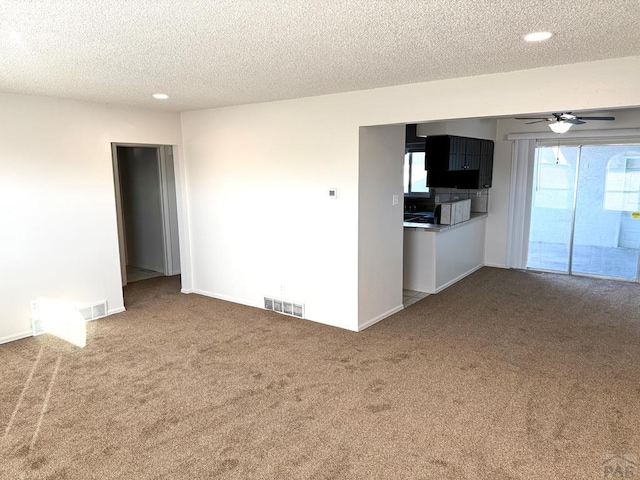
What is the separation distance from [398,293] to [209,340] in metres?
2.13

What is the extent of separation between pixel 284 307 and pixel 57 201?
2.53 metres

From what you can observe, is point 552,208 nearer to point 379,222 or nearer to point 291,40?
point 379,222

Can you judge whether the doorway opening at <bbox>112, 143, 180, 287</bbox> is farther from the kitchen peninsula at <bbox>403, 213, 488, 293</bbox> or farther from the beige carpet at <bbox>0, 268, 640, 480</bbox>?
the kitchen peninsula at <bbox>403, 213, 488, 293</bbox>

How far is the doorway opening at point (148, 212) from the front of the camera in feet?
22.0

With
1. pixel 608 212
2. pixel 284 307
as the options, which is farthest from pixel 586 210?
pixel 284 307

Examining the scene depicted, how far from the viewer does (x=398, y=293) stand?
506cm

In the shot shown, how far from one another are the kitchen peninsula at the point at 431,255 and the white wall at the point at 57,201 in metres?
3.53

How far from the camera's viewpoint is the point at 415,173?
770cm

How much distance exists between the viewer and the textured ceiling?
6.52ft

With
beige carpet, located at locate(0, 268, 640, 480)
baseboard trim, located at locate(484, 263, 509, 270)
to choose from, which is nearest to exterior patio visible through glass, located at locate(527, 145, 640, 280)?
baseboard trim, located at locate(484, 263, 509, 270)

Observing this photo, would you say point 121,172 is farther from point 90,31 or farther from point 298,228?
point 90,31

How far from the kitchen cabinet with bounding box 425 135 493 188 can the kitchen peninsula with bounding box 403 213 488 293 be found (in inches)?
30.0

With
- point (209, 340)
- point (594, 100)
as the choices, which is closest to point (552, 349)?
point (594, 100)

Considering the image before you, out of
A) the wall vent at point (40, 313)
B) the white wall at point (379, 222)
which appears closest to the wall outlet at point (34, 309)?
the wall vent at point (40, 313)
